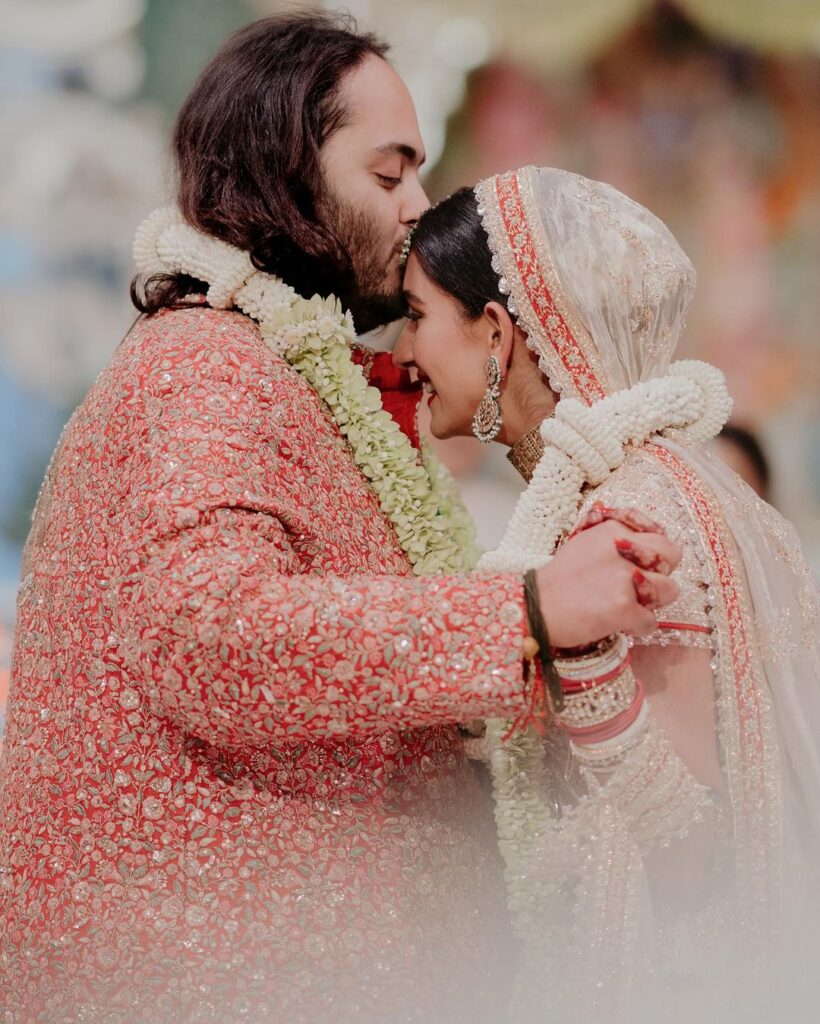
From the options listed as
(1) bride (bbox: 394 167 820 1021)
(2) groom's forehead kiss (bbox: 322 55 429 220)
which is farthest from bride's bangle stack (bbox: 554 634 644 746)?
(2) groom's forehead kiss (bbox: 322 55 429 220)

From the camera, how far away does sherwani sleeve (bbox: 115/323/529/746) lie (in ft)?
4.68

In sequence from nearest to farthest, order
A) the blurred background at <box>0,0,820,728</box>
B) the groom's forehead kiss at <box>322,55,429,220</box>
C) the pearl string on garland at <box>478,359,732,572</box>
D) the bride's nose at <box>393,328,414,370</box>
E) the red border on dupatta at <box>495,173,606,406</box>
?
the pearl string on garland at <box>478,359,732,572</box>, the red border on dupatta at <box>495,173,606,406</box>, the groom's forehead kiss at <box>322,55,429,220</box>, the bride's nose at <box>393,328,414,370</box>, the blurred background at <box>0,0,820,728</box>

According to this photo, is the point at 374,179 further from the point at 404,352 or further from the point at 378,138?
the point at 404,352

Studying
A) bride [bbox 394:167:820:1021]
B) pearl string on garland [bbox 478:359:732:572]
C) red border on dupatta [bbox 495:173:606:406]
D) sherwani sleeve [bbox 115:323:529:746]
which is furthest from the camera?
red border on dupatta [bbox 495:173:606:406]

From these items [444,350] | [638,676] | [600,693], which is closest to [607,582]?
[600,693]

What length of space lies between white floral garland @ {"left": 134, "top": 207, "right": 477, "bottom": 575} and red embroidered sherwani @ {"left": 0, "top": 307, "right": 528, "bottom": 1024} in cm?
6

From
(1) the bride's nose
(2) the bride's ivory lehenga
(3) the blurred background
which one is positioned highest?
(3) the blurred background

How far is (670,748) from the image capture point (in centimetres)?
164

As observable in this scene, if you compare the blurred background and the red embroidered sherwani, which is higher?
the blurred background

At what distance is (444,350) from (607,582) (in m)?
0.77

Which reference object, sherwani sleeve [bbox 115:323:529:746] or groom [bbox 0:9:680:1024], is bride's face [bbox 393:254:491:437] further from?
sherwani sleeve [bbox 115:323:529:746]

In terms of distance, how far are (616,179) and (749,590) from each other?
3.32 m

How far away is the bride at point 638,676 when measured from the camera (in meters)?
1.68

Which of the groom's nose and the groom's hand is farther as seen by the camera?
the groom's nose
